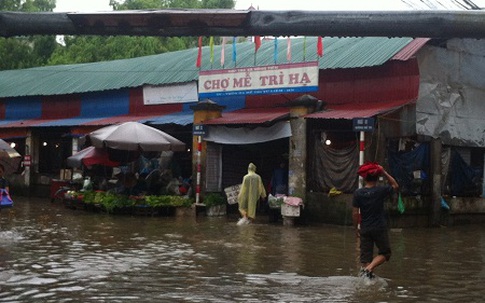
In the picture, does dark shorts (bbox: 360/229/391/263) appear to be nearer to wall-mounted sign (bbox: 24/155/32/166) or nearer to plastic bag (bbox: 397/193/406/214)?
plastic bag (bbox: 397/193/406/214)

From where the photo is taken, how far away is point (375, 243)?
9.28 meters

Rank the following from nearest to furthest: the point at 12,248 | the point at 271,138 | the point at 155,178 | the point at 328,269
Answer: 1. the point at 328,269
2. the point at 12,248
3. the point at 271,138
4. the point at 155,178

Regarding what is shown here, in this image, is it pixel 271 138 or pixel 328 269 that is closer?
pixel 328 269

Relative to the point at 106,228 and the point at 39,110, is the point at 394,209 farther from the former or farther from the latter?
the point at 39,110

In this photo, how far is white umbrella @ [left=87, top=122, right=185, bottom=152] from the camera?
1961 centimetres

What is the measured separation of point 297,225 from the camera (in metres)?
18.5

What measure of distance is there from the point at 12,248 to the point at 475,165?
14648mm

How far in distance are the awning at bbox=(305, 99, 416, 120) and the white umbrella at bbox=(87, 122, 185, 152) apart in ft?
14.1

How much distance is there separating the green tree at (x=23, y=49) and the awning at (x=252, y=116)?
2588 cm

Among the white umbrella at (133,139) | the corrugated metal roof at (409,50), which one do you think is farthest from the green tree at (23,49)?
the corrugated metal roof at (409,50)

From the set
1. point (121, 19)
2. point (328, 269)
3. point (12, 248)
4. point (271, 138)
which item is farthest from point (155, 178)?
point (121, 19)

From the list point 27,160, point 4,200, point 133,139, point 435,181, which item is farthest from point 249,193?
point 27,160

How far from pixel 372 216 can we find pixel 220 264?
2771 mm

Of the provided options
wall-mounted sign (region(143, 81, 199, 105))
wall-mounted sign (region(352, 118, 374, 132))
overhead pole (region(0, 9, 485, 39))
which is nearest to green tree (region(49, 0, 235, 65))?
wall-mounted sign (region(143, 81, 199, 105))
